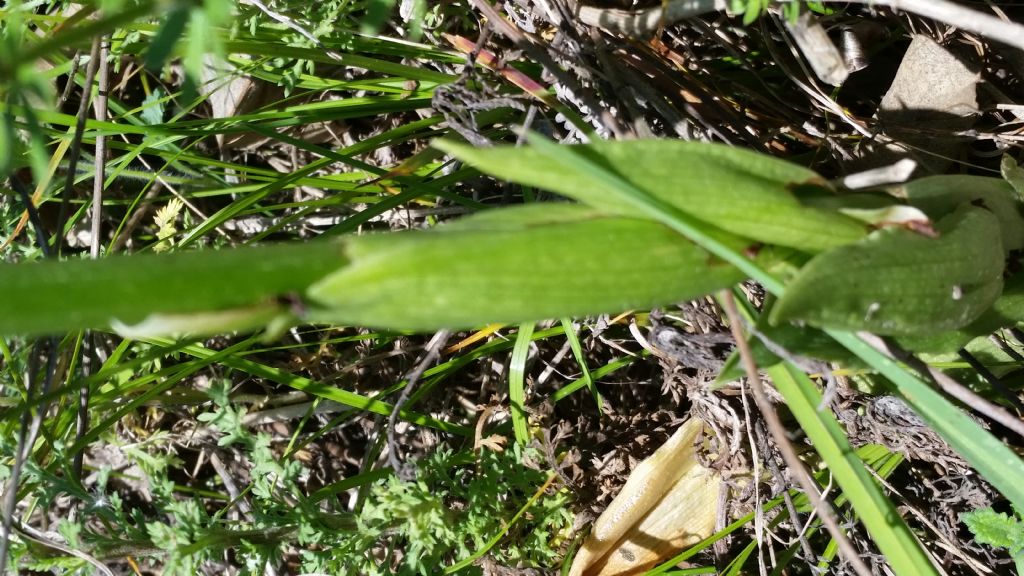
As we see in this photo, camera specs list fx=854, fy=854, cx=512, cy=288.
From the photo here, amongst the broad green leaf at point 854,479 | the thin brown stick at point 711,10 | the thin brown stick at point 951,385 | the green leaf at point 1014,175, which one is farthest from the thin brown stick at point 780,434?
the green leaf at point 1014,175

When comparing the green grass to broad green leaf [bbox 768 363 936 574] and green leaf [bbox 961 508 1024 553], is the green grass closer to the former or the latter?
broad green leaf [bbox 768 363 936 574]

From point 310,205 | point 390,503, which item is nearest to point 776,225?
point 390,503

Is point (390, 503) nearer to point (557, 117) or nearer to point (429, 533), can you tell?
point (429, 533)

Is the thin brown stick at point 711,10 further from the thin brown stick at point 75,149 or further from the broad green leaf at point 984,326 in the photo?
the thin brown stick at point 75,149

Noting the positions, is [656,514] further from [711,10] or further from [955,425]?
[711,10]

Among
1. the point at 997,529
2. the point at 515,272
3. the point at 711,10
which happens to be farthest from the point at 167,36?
the point at 997,529

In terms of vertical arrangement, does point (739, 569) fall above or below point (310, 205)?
below

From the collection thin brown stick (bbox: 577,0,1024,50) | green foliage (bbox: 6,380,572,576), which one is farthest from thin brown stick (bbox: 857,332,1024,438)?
green foliage (bbox: 6,380,572,576)
